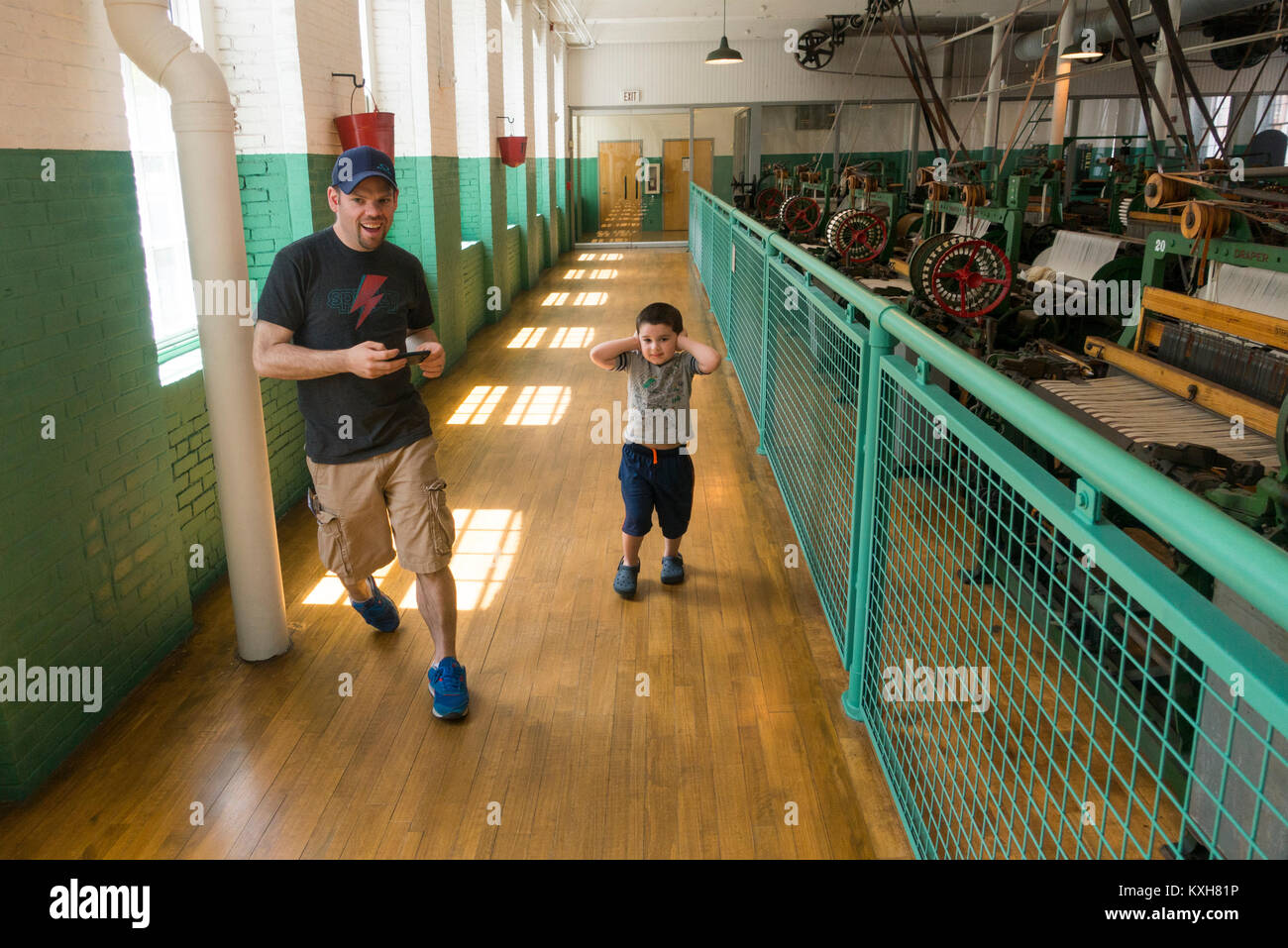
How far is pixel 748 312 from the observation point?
6.78 metres

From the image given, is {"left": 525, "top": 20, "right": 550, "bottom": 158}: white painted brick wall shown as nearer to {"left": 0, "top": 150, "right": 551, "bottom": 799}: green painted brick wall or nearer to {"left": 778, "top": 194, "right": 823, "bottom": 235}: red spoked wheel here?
{"left": 778, "top": 194, "right": 823, "bottom": 235}: red spoked wheel

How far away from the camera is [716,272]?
1005 cm

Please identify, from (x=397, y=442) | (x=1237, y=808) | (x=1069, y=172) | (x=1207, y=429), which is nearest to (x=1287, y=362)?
(x=1207, y=429)

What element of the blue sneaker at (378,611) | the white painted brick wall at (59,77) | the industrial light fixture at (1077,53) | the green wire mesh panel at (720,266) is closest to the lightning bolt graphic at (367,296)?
the white painted brick wall at (59,77)

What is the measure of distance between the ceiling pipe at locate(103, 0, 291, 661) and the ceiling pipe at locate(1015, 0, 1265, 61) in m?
8.58

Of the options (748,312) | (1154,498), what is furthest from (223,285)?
(748,312)

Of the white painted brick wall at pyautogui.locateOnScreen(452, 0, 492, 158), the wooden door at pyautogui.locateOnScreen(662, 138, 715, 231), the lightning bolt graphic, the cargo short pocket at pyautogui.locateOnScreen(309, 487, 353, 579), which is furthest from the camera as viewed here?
the wooden door at pyautogui.locateOnScreen(662, 138, 715, 231)

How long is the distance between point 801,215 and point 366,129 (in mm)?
7212

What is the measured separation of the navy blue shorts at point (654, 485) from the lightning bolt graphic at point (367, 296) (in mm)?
1228

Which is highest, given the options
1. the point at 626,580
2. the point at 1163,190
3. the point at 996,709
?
the point at 1163,190

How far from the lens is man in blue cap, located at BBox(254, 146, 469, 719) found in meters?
2.78

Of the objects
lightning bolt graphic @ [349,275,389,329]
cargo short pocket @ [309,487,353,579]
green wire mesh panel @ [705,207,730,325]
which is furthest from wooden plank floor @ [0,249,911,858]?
green wire mesh panel @ [705,207,730,325]

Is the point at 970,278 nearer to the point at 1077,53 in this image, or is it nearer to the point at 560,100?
the point at 1077,53
